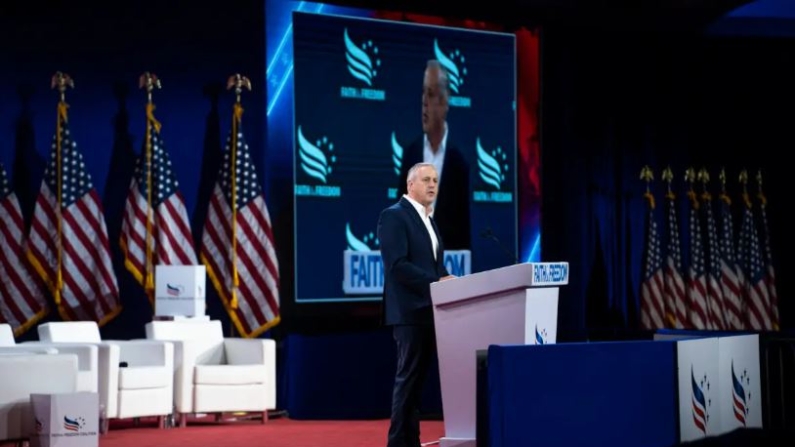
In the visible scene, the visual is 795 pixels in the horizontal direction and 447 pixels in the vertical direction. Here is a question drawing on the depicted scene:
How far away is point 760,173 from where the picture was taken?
12586 millimetres

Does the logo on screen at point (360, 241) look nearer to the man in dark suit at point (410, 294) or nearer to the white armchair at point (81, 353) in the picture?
the white armchair at point (81, 353)

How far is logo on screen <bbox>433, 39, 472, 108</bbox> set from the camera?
35.0ft

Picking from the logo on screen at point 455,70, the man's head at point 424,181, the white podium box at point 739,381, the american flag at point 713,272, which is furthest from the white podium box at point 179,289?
the american flag at point 713,272

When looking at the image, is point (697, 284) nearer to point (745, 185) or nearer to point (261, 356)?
point (745, 185)

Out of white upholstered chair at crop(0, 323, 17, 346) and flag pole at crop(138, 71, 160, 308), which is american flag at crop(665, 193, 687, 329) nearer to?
flag pole at crop(138, 71, 160, 308)

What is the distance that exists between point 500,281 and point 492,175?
5628 mm

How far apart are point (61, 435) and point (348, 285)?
396 cm

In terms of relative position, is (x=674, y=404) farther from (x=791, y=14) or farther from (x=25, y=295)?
(x=791, y=14)

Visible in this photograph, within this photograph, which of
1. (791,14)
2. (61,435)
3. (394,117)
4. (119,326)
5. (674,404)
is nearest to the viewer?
(674,404)

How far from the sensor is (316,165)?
10.0m

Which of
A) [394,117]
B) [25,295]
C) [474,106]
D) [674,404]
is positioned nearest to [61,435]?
[25,295]

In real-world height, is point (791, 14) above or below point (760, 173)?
above

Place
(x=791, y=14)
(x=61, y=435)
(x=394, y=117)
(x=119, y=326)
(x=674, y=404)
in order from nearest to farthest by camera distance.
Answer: (x=674, y=404)
(x=61, y=435)
(x=119, y=326)
(x=394, y=117)
(x=791, y=14)

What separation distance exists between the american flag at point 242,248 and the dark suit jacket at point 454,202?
1612mm
